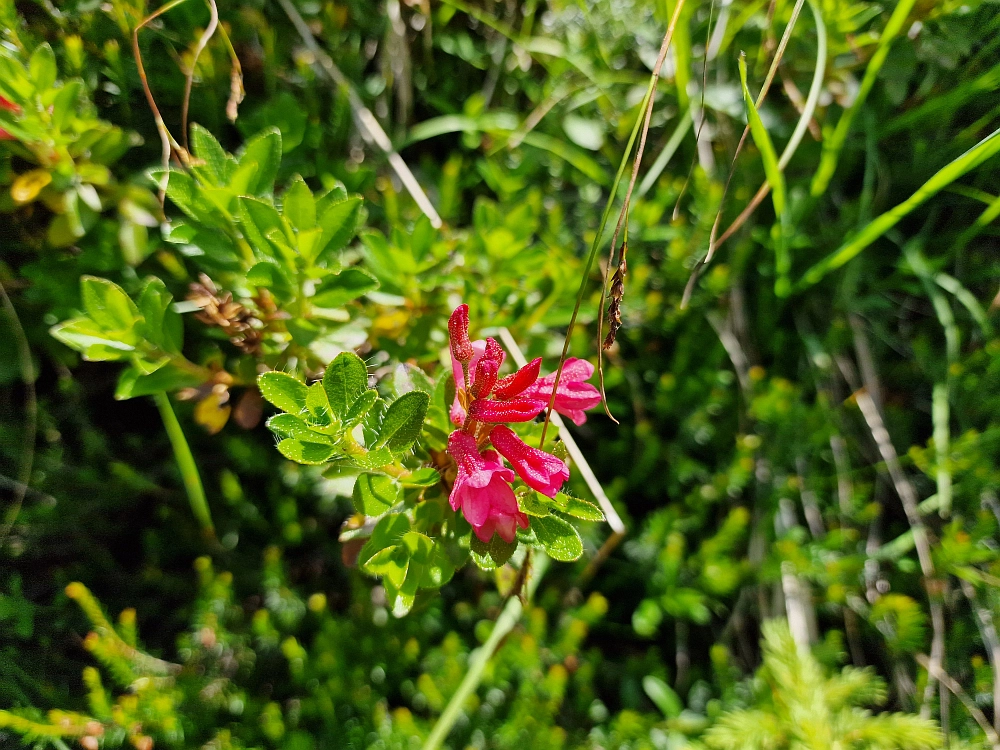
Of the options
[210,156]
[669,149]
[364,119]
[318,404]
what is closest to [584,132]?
[669,149]

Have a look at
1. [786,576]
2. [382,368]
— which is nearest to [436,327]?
[382,368]

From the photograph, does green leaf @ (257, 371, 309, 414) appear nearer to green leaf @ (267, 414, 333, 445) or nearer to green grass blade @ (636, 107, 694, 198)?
green leaf @ (267, 414, 333, 445)

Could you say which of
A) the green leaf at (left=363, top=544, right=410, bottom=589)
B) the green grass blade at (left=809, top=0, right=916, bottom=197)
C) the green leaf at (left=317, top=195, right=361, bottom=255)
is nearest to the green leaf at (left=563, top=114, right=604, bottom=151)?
the green grass blade at (left=809, top=0, right=916, bottom=197)

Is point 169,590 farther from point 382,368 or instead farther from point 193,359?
point 382,368

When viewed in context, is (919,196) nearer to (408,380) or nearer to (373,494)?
(408,380)

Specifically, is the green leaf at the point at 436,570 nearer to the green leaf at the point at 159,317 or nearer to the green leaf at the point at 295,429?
the green leaf at the point at 295,429

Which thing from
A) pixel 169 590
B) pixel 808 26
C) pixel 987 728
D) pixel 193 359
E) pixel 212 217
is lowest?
pixel 169 590
